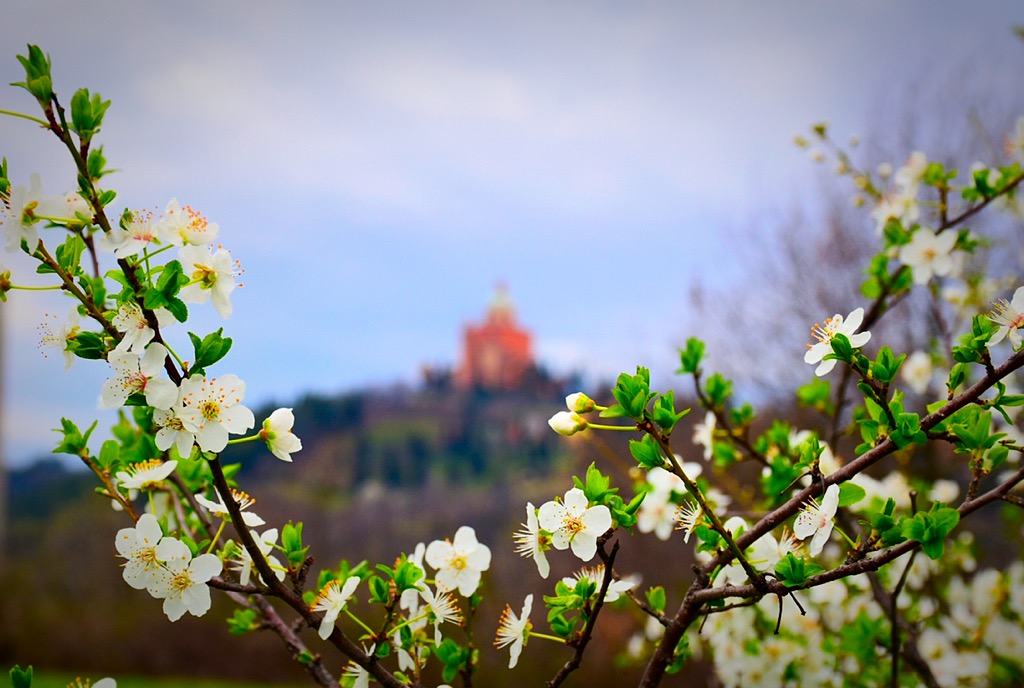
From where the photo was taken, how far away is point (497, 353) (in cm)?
1488

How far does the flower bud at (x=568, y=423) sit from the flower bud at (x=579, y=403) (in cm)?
2

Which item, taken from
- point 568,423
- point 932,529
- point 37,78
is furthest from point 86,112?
point 932,529

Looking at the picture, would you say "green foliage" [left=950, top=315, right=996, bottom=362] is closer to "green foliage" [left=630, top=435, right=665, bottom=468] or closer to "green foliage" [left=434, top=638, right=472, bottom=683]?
"green foliage" [left=630, top=435, right=665, bottom=468]

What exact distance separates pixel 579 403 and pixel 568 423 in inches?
1.3

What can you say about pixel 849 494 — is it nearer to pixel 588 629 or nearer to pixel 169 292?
pixel 588 629

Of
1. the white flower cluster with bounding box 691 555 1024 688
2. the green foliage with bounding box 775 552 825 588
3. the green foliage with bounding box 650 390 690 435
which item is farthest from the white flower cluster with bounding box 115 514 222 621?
the white flower cluster with bounding box 691 555 1024 688

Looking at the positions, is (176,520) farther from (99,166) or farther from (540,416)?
(540,416)

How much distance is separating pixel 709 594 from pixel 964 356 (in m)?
0.38

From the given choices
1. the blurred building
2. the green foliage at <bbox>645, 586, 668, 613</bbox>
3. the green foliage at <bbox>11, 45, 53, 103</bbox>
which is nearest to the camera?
the green foliage at <bbox>11, 45, 53, 103</bbox>

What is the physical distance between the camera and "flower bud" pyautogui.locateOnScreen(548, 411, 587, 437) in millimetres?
881

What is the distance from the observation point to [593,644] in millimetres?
5891

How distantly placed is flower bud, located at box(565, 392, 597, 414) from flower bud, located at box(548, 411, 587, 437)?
2 centimetres

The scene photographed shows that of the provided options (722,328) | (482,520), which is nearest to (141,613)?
(482,520)

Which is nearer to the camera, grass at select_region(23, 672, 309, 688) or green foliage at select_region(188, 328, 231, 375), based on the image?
green foliage at select_region(188, 328, 231, 375)
